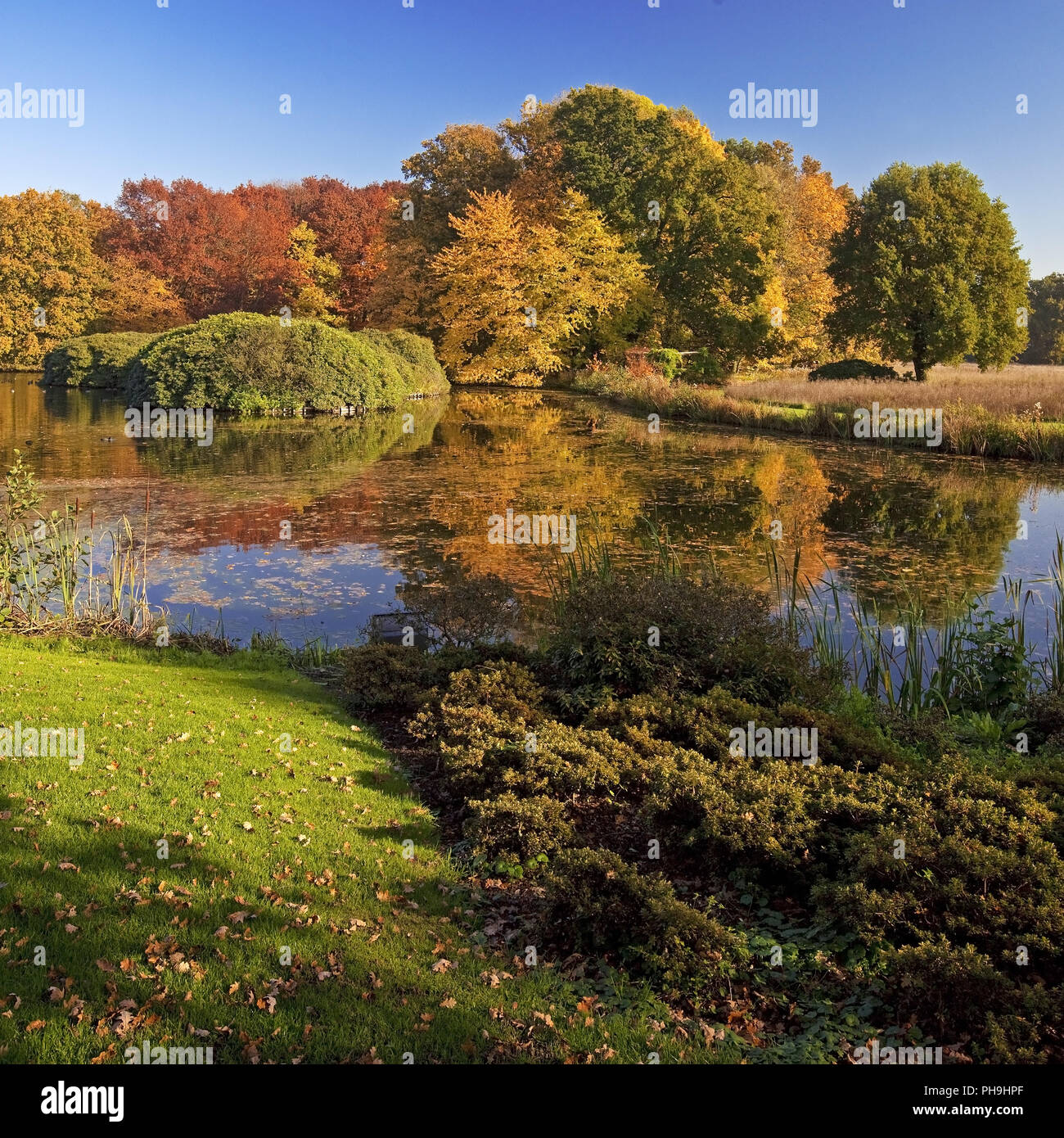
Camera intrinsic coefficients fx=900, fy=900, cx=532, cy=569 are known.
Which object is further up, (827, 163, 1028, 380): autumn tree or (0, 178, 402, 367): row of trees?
(0, 178, 402, 367): row of trees

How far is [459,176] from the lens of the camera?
44.4 metres

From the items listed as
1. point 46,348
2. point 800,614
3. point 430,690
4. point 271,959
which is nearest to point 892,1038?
point 271,959

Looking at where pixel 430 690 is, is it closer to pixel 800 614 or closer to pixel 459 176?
pixel 800 614

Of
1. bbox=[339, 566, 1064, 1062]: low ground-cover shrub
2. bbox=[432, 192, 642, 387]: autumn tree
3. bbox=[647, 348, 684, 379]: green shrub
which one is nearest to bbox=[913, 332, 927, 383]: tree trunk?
bbox=[647, 348, 684, 379]: green shrub

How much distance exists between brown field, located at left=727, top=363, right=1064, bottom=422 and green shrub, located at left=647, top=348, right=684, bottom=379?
4.62 m

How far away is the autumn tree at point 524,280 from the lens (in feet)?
120

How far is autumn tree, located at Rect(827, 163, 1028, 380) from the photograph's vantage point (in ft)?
104
